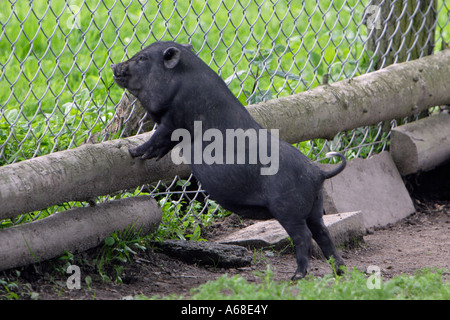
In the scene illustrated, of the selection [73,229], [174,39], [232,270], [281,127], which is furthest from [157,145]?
[281,127]

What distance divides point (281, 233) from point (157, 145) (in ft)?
3.82

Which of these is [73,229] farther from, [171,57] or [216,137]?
[171,57]

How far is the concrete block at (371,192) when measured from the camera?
4746mm

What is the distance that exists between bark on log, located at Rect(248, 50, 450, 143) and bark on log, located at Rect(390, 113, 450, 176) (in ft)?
0.46

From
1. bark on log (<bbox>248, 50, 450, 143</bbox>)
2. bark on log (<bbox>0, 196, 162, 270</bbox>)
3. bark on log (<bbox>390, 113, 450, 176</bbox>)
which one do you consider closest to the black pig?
bark on log (<bbox>0, 196, 162, 270</bbox>)

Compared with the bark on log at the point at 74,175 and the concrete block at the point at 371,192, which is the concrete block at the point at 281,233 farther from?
the bark on log at the point at 74,175

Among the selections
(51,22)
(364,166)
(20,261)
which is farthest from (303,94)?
(51,22)

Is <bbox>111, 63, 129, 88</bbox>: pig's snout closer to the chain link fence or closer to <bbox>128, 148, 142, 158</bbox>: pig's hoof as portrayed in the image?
<bbox>128, 148, 142, 158</bbox>: pig's hoof

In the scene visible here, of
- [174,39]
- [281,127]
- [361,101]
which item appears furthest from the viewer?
[361,101]

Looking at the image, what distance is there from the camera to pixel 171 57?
320 cm

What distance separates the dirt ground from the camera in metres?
3.29

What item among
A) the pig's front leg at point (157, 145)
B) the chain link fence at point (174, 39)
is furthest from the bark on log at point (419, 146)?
the pig's front leg at point (157, 145)
